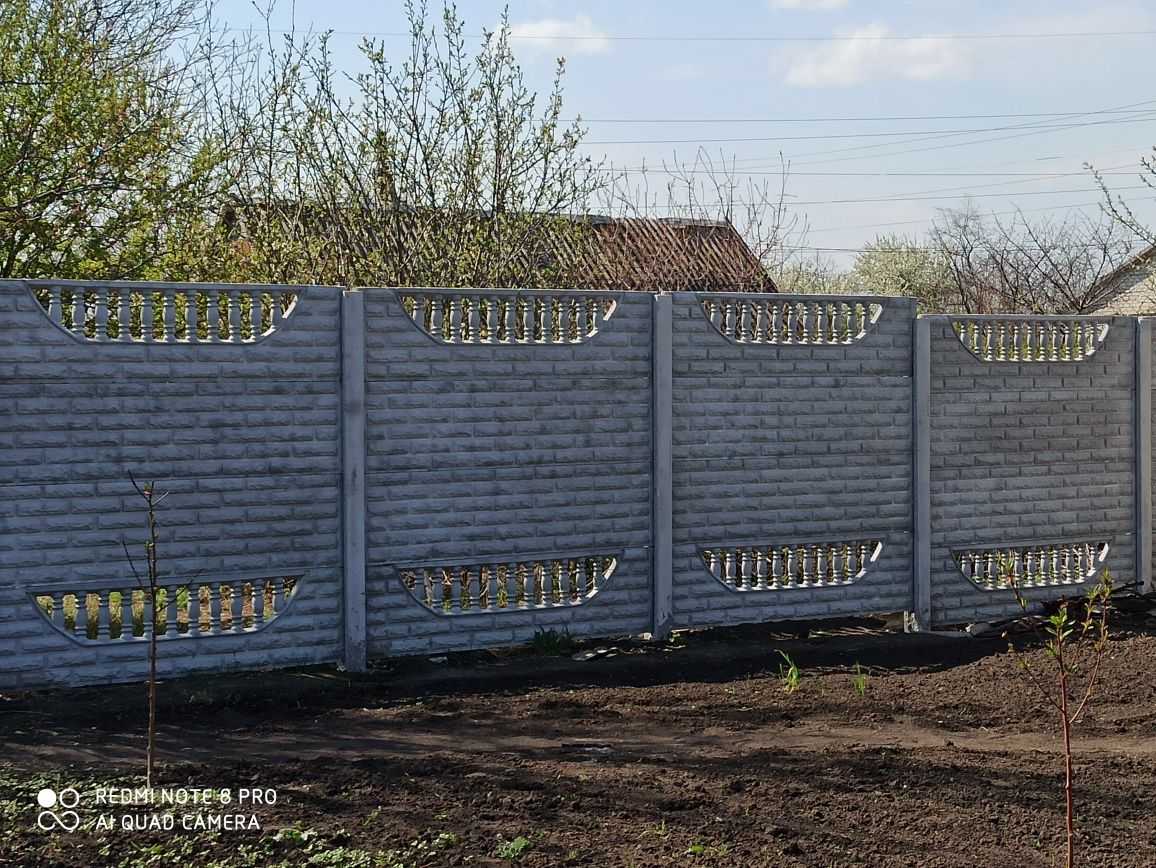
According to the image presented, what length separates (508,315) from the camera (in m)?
6.84

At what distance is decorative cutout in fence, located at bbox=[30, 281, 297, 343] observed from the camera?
5.96 metres

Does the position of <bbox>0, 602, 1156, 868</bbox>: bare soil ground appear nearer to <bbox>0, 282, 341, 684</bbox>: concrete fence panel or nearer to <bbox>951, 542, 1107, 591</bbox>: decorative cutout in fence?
<bbox>0, 282, 341, 684</bbox>: concrete fence panel

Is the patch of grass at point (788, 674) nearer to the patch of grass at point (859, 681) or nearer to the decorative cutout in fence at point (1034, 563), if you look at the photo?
the patch of grass at point (859, 681)

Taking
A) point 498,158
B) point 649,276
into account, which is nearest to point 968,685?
point 498,158

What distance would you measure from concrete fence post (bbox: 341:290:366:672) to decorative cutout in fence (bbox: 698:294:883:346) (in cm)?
203

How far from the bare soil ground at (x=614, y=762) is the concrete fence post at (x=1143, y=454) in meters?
1.61

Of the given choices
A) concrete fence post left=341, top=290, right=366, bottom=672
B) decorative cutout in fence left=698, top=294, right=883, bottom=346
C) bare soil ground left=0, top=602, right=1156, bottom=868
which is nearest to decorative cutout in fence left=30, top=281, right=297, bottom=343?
concrete fence post left=341, top=290, right=366, bottom=672

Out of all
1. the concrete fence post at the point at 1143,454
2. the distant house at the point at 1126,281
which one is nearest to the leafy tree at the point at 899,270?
the distant house at the point at 1126,281

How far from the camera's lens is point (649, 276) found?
685 inches

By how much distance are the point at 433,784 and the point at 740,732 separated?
5.10 feet

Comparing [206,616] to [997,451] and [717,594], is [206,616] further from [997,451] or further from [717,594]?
[997,451]

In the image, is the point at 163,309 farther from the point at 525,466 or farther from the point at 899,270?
the point at 899,270

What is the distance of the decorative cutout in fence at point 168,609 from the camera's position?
19.9ft

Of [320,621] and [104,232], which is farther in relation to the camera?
[104,232]
